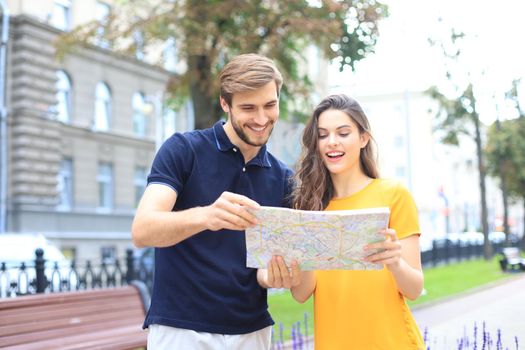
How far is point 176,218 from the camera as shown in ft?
8.23

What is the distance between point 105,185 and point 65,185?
2.25 m

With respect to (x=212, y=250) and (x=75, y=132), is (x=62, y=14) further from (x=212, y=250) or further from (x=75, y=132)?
(x=212, y=250)

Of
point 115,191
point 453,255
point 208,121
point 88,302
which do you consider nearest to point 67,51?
point 208,121

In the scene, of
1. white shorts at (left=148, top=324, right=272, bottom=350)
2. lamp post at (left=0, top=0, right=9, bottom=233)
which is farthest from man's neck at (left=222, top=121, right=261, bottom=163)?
lamp post at (left=0, top=0, right=9, bottom=233)

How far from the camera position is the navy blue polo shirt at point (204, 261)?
2.80 meters

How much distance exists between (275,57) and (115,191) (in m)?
16.6

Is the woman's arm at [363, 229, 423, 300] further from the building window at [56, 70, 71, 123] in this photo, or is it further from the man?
the building window at [56, 70, 71, 123]

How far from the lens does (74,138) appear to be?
86.9 feet

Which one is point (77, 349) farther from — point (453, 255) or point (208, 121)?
Answer: point (453, 255)

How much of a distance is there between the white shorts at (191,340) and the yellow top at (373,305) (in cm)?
37

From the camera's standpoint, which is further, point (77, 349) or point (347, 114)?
point (77, 349)

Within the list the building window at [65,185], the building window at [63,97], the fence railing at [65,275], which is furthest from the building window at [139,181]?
the fence railing at [65,275]

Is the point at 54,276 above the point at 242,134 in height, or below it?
below

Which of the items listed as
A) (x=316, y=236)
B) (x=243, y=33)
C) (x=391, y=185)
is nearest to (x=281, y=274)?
(x=316, y=236)
